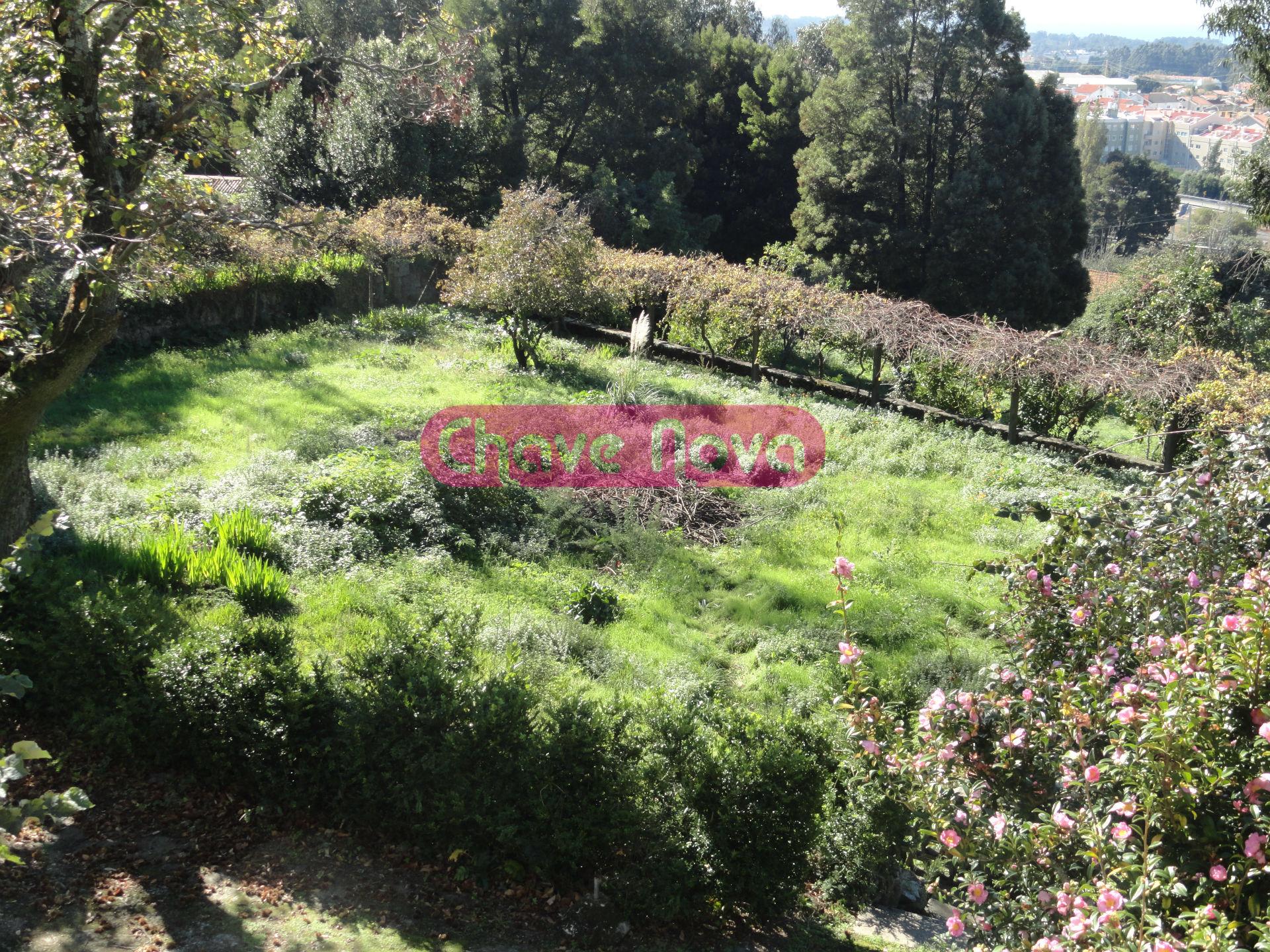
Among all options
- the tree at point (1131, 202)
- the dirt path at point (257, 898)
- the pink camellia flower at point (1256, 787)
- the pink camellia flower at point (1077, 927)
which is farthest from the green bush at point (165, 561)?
the tree at point (1131, 202)

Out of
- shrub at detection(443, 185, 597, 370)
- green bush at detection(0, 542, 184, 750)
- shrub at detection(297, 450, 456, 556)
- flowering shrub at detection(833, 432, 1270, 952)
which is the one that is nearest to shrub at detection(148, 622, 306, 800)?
green bush at detection(0, 542, 184, 750)

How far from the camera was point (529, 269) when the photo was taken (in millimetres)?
13609

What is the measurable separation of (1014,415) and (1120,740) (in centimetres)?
1131

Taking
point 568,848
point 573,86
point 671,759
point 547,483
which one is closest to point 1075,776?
point 671,759

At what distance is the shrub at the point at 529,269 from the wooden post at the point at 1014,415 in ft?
21.0

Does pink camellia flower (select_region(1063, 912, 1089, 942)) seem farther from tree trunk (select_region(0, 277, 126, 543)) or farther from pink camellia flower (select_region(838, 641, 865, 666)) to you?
tree trunk (select_region(0, 277, 126, 543))

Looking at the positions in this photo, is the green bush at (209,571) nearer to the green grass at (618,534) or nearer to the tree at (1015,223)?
the green grass at (618,534)

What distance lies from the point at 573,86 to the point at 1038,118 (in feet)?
44.1

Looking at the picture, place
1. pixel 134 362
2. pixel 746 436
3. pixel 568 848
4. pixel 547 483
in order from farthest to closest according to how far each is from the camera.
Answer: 1. pixel 134 362
2. pixel 746 436
3. pixel 547 483
4. pixel 568 848

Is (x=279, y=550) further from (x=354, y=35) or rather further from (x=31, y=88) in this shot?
(x=354, y=35)

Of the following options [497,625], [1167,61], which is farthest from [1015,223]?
[1167,61]

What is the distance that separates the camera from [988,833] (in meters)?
2.91

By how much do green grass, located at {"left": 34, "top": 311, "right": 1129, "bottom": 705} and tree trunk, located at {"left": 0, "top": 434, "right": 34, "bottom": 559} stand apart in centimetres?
42

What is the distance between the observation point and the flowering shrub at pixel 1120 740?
2.40 meters
